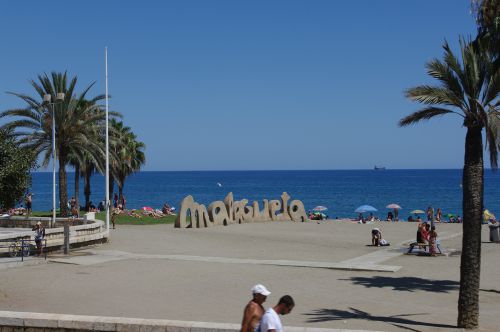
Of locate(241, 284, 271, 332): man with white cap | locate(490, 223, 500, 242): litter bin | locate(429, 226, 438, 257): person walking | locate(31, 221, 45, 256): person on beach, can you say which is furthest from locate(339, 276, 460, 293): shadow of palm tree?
locate(490, 223, 500, 242): litter bin

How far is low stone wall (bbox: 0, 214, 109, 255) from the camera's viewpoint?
21959 mm

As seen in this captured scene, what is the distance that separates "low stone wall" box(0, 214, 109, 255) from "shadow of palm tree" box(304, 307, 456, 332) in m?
13.3

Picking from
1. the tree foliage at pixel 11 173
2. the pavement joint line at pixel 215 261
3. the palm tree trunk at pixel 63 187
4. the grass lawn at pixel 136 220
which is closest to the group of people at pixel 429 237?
the pavement joint line at pixel 215 261

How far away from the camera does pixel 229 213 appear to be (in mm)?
40219

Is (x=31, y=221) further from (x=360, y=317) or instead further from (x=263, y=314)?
(x=263, y=314)

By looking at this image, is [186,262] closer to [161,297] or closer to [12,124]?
[161,297]

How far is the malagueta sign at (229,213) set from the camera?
1458 inches

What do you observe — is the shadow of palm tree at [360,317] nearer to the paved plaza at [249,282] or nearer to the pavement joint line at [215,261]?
the paved plaza at [249,282]

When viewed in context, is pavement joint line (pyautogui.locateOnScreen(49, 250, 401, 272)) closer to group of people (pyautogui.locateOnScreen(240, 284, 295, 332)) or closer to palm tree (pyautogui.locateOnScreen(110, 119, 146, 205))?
group of people (pyautogui.locateOnScreen(240, 284, 295, 332))

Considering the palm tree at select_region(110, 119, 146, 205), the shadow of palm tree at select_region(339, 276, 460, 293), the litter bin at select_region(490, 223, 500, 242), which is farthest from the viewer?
the palm tree at select_region(110, 119, 146, 205)

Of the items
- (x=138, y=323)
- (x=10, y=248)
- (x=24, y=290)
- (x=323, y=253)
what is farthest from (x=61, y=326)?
(x=323, y=253)

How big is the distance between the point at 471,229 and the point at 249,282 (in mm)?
7375

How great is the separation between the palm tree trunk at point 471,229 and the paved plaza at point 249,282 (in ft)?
2.08

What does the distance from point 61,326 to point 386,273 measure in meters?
12.7
